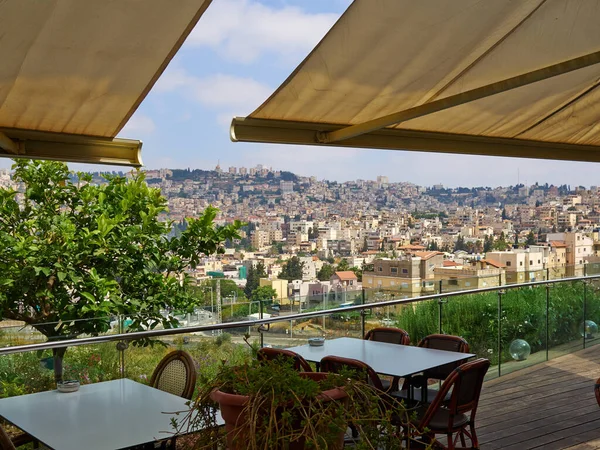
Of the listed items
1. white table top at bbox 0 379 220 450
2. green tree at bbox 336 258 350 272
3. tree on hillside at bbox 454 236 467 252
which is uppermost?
white table top at bbox 0 379 220 450

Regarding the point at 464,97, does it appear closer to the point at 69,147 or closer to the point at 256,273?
the point at 69,147

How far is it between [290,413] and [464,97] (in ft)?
9.40

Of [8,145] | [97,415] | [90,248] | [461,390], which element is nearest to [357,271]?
[90,248]

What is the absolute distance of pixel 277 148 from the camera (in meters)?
64.1

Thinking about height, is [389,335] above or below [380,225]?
below

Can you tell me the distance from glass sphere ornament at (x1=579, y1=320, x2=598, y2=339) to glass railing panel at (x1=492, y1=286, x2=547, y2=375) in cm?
68

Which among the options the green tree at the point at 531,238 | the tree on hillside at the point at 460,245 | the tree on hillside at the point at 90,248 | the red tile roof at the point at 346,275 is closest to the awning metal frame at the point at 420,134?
the tree on hillside at the point at 90,248

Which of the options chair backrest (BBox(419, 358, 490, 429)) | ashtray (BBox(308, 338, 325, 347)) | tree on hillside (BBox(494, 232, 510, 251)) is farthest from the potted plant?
tree on hillside (BBox(494, 232, 510, 251))

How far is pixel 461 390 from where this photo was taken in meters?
4.20

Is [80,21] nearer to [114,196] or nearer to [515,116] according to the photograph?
[515,116]

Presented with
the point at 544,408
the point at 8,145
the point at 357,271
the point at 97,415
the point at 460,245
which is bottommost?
the point at 357,271

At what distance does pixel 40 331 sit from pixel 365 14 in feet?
12.8

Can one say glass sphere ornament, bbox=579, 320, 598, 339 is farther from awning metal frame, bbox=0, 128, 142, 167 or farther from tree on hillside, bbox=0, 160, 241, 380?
awning metal frame, bbox=0, 128, 142, 167

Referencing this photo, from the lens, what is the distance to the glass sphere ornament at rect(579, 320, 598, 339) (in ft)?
25.6
